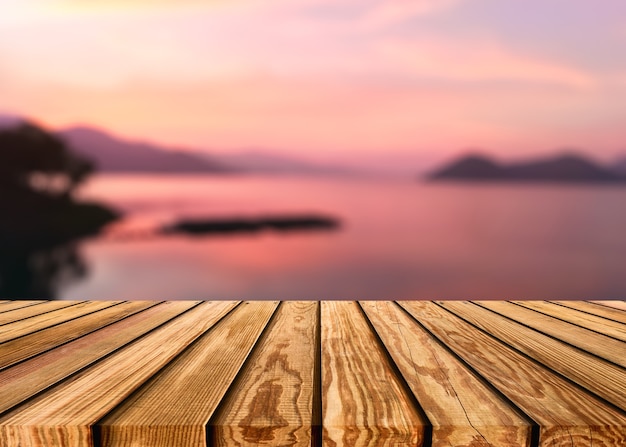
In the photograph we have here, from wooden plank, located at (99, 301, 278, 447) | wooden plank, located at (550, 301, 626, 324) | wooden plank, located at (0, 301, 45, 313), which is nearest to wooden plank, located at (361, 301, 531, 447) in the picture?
wooden plank, located at (99, 301, 278, 447)

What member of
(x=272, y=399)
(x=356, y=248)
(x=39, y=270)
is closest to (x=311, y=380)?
(x=272, y=399)

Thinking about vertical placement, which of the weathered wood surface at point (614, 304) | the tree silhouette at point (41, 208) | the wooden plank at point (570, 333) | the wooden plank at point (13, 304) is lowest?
the wooden plank at point (570, 333)

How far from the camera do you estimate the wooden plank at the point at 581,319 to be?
140 centimetres

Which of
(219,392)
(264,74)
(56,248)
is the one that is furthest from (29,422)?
(56,248)

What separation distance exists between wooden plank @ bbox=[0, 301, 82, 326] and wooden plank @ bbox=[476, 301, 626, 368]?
1.74 m

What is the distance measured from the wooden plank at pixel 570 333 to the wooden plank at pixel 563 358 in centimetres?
4

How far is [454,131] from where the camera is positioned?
1499 cm

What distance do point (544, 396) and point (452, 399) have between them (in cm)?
19

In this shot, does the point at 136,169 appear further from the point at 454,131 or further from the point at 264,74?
the point at 454,131

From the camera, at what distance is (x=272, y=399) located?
787 mm

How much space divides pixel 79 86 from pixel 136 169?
426cm

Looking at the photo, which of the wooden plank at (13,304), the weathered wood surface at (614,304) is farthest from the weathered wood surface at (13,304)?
the weathered wood surface at (614,304)

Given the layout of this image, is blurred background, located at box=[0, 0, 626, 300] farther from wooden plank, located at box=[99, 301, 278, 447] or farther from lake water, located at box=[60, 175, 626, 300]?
wooden plank, located at box=[99, 301, 278, 447]

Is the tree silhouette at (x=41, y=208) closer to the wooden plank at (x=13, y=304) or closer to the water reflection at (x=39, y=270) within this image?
the water reflection at (x=39, y=270)
